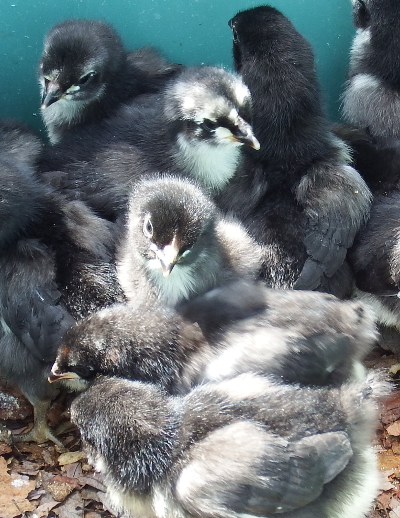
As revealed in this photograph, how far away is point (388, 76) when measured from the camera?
3.14 metres

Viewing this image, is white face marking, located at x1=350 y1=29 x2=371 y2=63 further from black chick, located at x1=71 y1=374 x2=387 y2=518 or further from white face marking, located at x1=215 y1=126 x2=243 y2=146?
black chick, located at x1=71 y1=374 x2=387 y2=518

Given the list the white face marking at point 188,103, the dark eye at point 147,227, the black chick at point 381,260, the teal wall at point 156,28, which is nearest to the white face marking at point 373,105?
the teal wall at point 156,28

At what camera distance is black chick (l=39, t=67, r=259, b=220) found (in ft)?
8.35

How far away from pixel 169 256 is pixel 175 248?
1.2 inches

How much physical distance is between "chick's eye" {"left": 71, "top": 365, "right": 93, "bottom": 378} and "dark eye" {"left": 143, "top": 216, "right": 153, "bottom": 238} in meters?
0.42

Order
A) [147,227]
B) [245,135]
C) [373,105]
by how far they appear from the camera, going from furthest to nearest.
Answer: [373,105] < [245,135] < [147,227]

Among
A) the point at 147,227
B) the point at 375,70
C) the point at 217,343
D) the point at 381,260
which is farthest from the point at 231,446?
the point at 375,70

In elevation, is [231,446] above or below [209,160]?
below

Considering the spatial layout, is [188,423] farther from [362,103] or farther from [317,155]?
[362,103]

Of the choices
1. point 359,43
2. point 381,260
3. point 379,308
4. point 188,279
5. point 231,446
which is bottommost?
point 379,308

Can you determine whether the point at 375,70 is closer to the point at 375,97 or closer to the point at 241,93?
the point at 375,97

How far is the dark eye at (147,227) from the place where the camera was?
6.86 feet

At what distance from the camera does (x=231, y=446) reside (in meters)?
1.78

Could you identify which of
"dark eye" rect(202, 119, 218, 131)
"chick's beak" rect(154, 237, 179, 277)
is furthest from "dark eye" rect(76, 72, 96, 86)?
"chick's beak" rect(154, 237, 179, 277)
